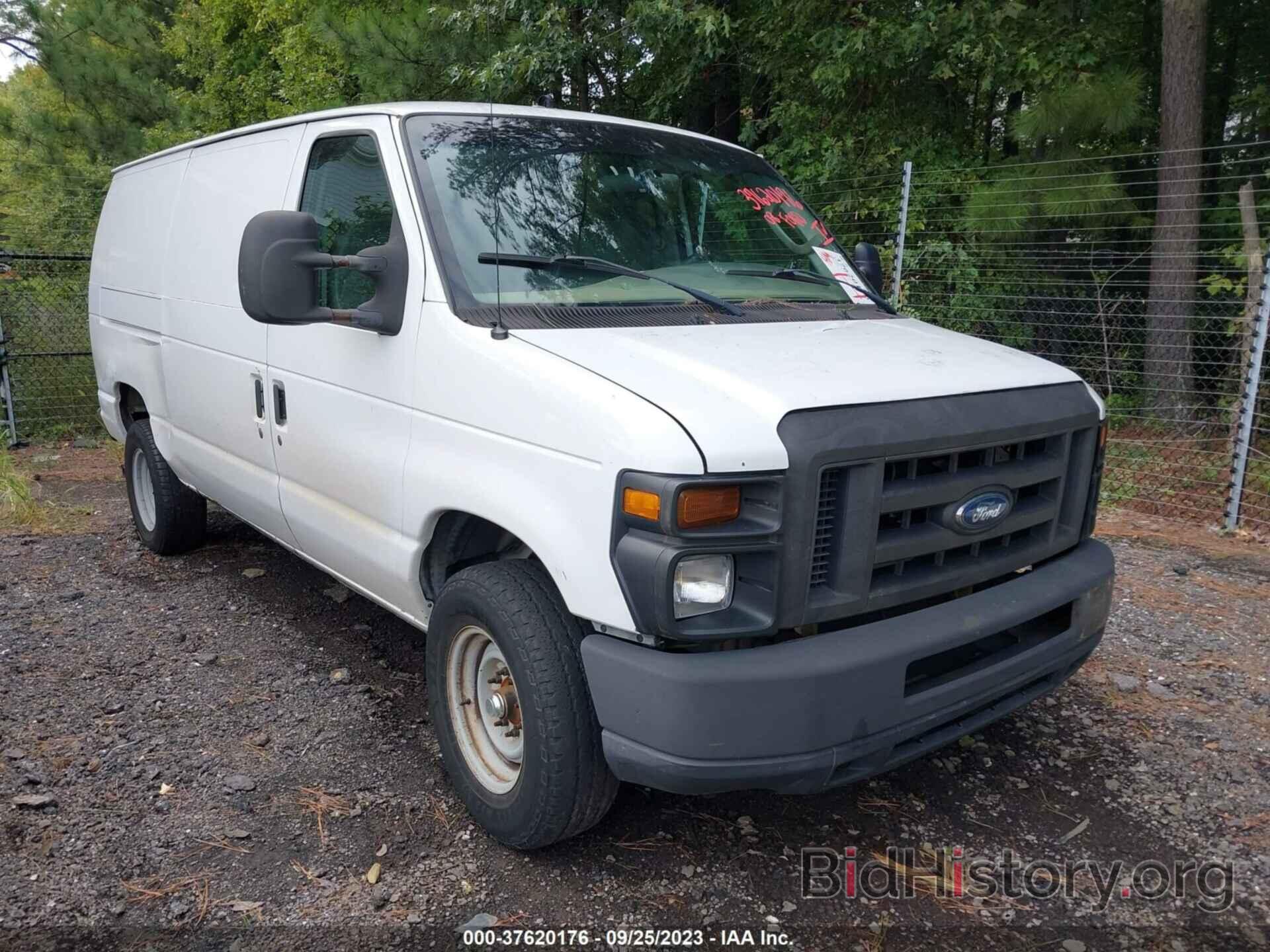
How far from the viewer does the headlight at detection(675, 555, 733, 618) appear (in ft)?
7.83

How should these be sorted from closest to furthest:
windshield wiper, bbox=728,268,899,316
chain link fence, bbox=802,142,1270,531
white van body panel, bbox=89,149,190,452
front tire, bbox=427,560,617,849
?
front tire, bbox=427,560,617,849 < windshield wiper, bbox=728,268,899,316 < white van body panel, bbox=89,149,190,452 < chain link fence, bbox=802,142,1270,531

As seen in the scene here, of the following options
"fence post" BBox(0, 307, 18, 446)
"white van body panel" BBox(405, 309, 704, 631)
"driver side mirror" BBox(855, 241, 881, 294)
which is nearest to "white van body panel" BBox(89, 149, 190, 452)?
"white van body panel" BBox(405, 309, 704, 631)

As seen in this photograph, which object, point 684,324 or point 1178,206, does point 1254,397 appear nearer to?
point 1178,206

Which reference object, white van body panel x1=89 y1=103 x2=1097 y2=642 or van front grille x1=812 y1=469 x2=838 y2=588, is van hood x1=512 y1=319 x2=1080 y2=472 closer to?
white van body panel x1=89 y1=103 x2=1097 y2=642

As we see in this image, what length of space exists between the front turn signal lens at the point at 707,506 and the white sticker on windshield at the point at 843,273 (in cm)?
176

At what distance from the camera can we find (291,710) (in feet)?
12.9

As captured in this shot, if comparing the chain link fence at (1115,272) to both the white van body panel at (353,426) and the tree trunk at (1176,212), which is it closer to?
the tree trunk at (1176,212)

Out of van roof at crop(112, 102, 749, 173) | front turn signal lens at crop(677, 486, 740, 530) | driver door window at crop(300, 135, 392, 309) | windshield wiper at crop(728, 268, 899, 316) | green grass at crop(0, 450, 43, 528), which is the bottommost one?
green grass at crop(0, 450, 43, 528)

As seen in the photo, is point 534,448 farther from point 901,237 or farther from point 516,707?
point 901,237

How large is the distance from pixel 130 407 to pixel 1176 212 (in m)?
8.18

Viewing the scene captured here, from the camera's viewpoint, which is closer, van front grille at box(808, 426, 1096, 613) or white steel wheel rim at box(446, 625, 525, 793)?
van front grille at box(808, 426, 1096, 613)

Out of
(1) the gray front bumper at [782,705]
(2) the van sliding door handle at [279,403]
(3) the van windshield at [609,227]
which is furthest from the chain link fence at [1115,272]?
(2) the van sliding door handle at [279,403]

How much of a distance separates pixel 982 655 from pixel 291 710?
260 centimetres

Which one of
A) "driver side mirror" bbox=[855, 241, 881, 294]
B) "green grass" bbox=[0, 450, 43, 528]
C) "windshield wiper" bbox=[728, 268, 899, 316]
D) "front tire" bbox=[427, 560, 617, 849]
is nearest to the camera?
"front tire" bbox=[427, 560, 617, 849]
